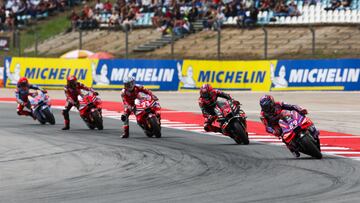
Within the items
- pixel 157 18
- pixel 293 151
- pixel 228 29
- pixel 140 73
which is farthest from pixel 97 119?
pixel 157 18

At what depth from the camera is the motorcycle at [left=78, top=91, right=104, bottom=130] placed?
80.2 ft

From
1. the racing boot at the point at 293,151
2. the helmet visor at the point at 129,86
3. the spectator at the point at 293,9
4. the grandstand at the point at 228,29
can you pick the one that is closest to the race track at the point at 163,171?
the racing boot at the point at 293,151

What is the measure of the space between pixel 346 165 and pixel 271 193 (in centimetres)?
362

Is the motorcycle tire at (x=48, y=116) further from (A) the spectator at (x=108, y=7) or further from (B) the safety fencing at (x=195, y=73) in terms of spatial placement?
(A) the spectator at (x=108, y=7)

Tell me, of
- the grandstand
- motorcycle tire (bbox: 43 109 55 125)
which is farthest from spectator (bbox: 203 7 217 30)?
motorcycle tire (bbox: 43 109 55 125)

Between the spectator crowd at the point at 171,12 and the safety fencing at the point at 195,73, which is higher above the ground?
the spectator crowd at the point at 171,12

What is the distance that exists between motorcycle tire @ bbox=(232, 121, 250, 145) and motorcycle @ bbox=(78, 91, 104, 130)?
5626 mm

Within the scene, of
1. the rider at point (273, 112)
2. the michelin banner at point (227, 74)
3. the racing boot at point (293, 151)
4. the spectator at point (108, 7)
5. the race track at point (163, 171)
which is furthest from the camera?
the spectator at point (108, 7)

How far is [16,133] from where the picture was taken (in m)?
23.7

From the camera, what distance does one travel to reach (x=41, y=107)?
86.6 ft

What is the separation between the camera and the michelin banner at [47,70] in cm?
4231

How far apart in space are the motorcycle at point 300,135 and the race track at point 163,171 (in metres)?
0.24

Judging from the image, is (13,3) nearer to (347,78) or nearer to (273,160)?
(347,78)

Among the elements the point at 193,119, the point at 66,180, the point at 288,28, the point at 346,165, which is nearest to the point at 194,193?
the point at 66,180
